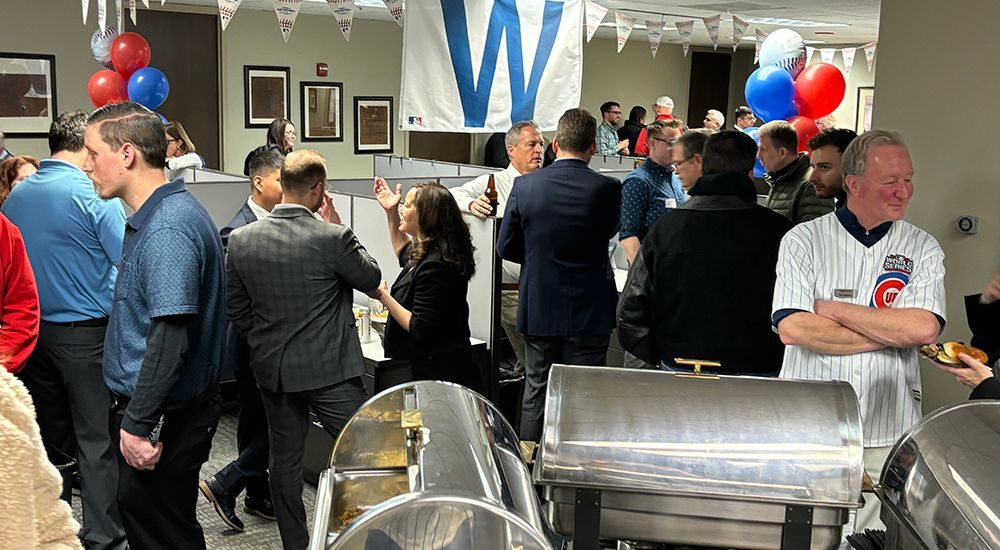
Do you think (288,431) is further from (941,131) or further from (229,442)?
(941,131)

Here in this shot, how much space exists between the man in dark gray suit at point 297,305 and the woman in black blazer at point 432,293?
28cm

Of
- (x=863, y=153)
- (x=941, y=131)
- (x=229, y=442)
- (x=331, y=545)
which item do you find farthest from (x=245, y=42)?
(x=331, y=545)

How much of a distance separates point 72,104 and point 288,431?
29.2 feet

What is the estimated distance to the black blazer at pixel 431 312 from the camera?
3418 millimetres

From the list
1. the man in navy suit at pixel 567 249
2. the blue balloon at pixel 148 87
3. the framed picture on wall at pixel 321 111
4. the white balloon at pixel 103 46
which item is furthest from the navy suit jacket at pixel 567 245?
the framed picture on wall at pixel 321 111

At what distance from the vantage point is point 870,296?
235cm

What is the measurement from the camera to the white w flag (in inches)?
128

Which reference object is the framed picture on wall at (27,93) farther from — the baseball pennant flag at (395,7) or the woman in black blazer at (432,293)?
the woman in black blazer at (432,293)

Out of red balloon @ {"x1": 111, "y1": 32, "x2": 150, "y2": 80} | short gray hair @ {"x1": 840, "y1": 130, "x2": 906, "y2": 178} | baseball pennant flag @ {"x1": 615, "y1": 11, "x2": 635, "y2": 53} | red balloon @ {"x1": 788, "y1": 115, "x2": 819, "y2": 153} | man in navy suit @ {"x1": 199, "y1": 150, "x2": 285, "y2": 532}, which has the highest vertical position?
baseball pennant flag @ {"x1": 615, "y1": 11, "x2": 635, "y2": 53}

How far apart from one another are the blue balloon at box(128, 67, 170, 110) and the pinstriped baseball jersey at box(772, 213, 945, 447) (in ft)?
21.5

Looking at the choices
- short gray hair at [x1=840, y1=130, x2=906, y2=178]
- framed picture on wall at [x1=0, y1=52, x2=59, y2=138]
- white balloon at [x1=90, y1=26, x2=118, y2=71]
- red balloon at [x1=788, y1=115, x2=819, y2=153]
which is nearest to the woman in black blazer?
short gray hair at [x1=840, y1=130, x2=906, y2=178]

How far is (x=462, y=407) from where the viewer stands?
1604mm

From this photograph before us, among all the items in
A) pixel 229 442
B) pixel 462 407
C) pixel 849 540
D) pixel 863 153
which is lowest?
pixel 229 442

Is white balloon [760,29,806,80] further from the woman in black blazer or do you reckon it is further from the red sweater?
the red sweater
